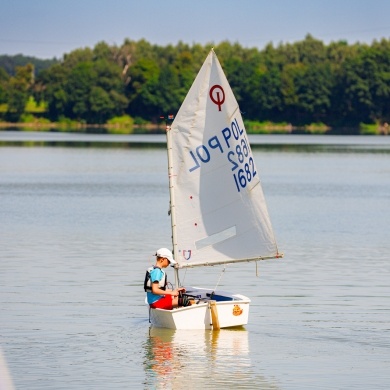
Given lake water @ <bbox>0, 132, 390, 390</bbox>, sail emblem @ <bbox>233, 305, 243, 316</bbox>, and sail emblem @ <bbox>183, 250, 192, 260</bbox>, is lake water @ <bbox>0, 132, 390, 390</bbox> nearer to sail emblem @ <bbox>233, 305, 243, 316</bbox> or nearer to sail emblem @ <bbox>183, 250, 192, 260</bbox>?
sail emblem @ <bbox>233, 305, 243, 316</bbox>

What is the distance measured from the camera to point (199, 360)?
21234 mm

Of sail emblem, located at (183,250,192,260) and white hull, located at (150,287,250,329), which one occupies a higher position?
sail emblem, located at (183,250,192,260)

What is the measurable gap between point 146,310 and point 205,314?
3473mm

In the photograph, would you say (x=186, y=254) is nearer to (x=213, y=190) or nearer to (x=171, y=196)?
(x=171, y=196)

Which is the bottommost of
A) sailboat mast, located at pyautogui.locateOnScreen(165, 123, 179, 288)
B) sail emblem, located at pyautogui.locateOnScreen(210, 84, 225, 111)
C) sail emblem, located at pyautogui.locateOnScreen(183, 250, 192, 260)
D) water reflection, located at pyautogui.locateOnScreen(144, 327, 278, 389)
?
water reflection, located at pyautogui.locateOnScreen(144, 327, 278, 389)

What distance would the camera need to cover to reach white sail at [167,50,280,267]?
78.6 feet

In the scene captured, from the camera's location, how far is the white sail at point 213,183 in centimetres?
2397

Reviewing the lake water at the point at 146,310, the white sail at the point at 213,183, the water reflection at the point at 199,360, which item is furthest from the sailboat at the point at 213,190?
the lake water at the point at 146,310

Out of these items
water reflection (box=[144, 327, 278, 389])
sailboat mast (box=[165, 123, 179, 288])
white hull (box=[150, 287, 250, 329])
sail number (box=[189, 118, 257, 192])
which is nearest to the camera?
water reflection (box=[144, 327, 278, 389])

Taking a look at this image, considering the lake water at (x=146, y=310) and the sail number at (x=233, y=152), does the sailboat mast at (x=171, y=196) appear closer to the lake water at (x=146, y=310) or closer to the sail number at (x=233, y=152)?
the sail number at (x=233, y=152)

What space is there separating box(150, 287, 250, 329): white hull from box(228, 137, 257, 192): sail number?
2.34 metres

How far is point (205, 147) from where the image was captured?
79.6ft

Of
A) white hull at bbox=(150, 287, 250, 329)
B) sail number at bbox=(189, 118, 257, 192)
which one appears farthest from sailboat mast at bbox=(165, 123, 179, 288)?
white hull at bbox=(150, 287, 250, 329)

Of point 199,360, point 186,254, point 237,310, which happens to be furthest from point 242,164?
point 199,360
